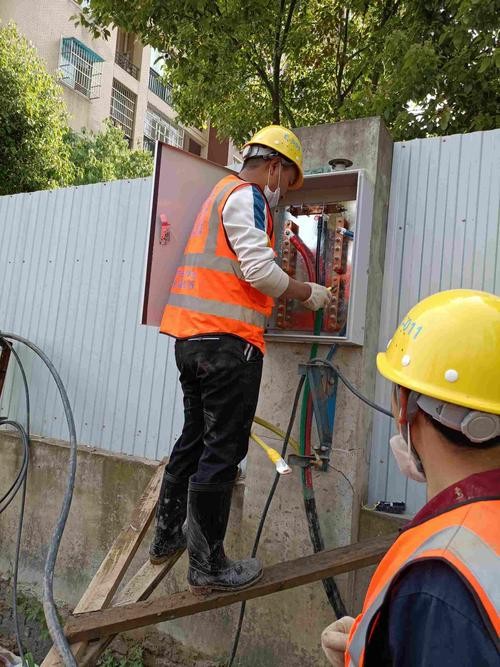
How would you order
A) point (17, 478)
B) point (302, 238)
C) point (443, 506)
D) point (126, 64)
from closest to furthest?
point (443, 506) < point (302, 238) < point (17, 478) < point (126, 64)

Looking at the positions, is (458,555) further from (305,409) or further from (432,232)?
(432,232)

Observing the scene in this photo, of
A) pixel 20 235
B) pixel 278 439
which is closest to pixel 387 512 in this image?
pixel 278 439

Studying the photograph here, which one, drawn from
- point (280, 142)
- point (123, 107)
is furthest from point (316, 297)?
point (123, 107)

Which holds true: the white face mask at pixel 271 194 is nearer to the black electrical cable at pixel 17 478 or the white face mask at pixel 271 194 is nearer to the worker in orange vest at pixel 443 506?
the worker in orange vest at pixel 443 506

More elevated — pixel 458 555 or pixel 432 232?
pixel 432 232

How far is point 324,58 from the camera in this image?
331 inches

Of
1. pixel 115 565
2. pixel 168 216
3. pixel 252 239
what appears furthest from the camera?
pixel 115 565

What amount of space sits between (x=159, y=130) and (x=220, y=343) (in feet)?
73.2

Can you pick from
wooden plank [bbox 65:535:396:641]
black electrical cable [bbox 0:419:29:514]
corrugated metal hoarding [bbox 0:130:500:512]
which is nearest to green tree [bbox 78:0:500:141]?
corrugated metal hoarding [bbox 0:130:500:512]

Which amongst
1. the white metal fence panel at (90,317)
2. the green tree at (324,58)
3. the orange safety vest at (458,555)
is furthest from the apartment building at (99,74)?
the orange safety vest at (458,555)

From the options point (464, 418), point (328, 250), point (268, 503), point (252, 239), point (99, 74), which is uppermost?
point (99, 74)

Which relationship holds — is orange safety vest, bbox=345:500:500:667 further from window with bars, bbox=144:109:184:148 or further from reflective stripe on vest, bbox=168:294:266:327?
window with bars, bbox=144:109:184:148

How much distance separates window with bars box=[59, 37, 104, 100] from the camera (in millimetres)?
17953

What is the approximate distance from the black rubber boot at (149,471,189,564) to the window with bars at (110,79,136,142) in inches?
763
